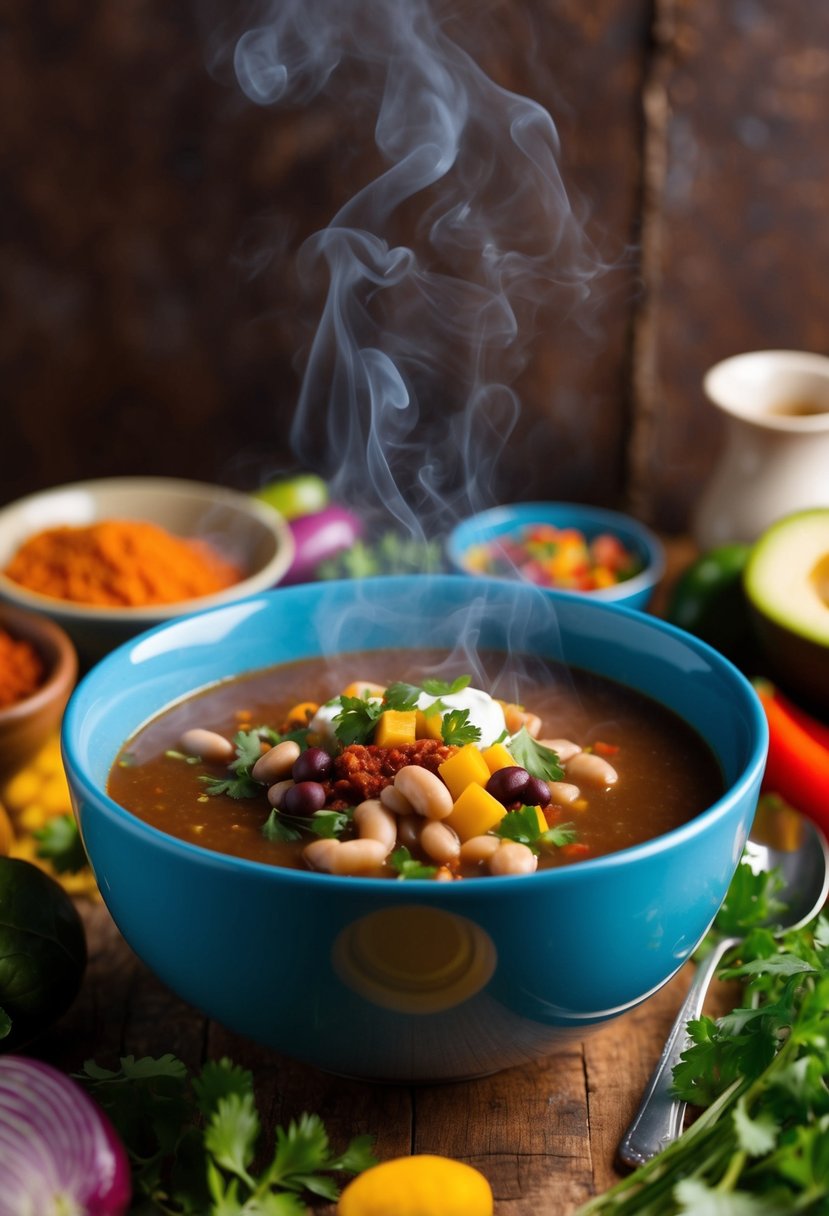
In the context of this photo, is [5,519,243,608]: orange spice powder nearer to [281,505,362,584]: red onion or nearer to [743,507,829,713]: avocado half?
[281,505,362,584]: red onion

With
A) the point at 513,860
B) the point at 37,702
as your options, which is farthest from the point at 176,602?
the point at 513,860

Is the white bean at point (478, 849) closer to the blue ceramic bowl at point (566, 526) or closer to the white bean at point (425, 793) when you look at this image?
the white bean at point (425, 793)

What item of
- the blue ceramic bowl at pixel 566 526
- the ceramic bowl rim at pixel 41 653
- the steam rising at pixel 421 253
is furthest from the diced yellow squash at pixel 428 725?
the steam rising at pixel 421 253

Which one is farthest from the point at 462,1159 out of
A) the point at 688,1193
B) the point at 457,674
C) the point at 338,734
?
the point at 457,674

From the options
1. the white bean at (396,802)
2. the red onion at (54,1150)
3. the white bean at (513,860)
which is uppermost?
the white bean at (513,860)

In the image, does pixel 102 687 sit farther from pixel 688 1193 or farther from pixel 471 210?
pixel 471 210

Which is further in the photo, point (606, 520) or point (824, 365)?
point (606, 520)
